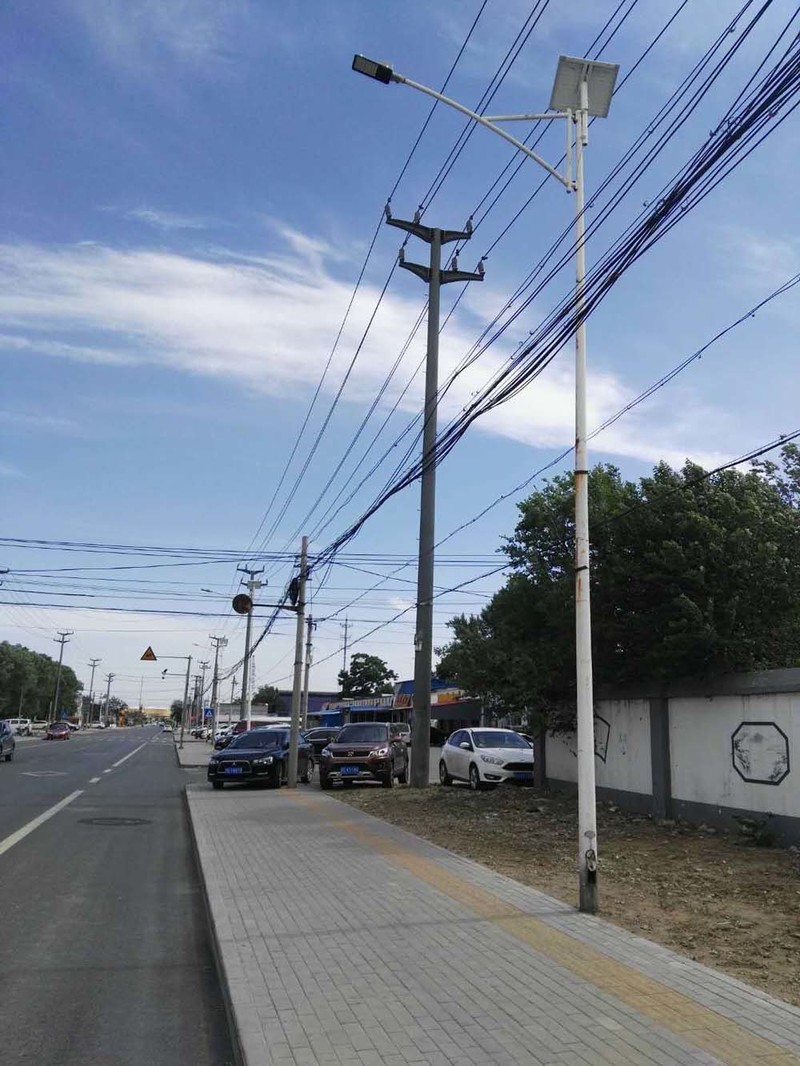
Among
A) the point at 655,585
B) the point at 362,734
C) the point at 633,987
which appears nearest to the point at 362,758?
the point at 362,734

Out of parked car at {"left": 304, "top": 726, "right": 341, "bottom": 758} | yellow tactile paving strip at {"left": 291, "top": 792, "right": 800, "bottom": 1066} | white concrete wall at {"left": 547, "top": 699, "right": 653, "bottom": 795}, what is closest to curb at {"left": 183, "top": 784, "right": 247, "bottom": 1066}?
yellow tactile paving strip at {"left": 291, "top": 792, "right": 800, "bottom": 1066}

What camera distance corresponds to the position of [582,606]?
7.92m

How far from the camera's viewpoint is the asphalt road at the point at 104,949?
16.1 feet

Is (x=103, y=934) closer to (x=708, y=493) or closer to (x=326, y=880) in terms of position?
(x=326, y=880)

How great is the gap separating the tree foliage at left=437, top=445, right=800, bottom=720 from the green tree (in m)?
82.1

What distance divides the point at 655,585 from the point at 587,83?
7867mm

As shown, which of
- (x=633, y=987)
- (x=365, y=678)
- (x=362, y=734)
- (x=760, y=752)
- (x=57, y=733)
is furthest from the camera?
(x=365, y=678)

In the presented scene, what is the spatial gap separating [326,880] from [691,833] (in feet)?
19.4

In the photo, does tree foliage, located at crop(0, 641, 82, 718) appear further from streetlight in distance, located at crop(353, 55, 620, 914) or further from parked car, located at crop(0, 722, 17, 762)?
streetlight in distance, located at crop(353, 55, 620, 914)

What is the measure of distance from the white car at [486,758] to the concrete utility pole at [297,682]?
391 cm

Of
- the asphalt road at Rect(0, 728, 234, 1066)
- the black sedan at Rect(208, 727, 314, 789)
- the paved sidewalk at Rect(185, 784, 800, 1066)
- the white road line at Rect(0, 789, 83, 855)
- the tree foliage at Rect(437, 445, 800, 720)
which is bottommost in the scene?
the asphalt road at Rect(0, 728, 234, 1066)

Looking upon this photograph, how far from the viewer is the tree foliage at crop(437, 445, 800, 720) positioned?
1311cm

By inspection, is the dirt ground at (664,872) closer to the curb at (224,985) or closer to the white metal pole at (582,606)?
the white metal pole at (582,606)

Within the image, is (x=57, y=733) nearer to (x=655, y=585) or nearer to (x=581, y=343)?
(x=655, y=585)
